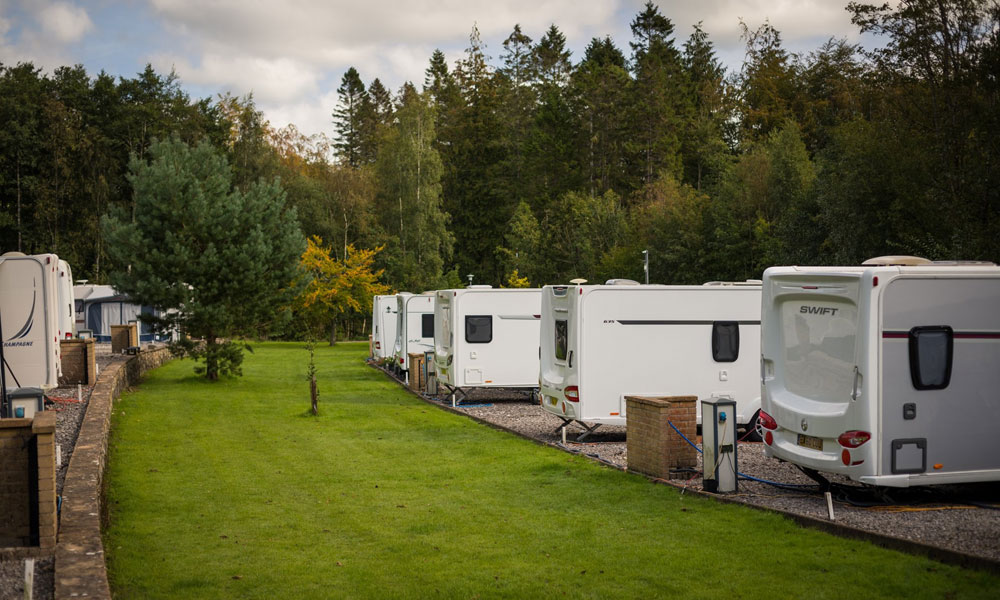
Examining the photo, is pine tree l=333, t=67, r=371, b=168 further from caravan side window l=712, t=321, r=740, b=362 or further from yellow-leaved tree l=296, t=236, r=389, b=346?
caravan side window l=712, t=321, r=740, b=362

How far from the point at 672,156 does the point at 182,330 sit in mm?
43226

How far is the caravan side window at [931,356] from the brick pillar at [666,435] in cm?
256

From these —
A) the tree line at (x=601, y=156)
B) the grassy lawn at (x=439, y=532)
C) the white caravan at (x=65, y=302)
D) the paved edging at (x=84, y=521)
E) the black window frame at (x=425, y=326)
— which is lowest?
the grassy lawn at (x=439, y=532)

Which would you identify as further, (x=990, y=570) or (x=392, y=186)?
(x=392, y=186)

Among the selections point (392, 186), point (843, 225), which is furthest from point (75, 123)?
point (843, 225)

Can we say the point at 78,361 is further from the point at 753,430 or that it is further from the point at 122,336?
the point at 753,430

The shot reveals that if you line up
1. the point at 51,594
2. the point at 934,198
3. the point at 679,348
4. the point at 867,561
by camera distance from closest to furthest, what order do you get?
the point at 51,594 < the point at 867,561 < the point at 679,348 < the point at 934,198

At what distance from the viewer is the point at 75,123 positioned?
54531mm

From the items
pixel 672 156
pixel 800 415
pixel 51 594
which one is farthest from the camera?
pixel 672 156

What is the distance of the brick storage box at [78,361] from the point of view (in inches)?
778

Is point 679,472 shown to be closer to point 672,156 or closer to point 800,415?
point 800,415

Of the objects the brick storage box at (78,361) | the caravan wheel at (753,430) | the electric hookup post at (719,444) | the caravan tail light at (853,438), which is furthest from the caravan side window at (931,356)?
the brick storage box at (78,361)

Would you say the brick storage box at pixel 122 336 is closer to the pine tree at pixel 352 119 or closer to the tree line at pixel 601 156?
the tree line at pixel 601 156

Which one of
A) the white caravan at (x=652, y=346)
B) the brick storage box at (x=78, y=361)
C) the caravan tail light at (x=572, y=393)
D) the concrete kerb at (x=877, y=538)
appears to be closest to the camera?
the concrete kerb at (x=877, y=538)
